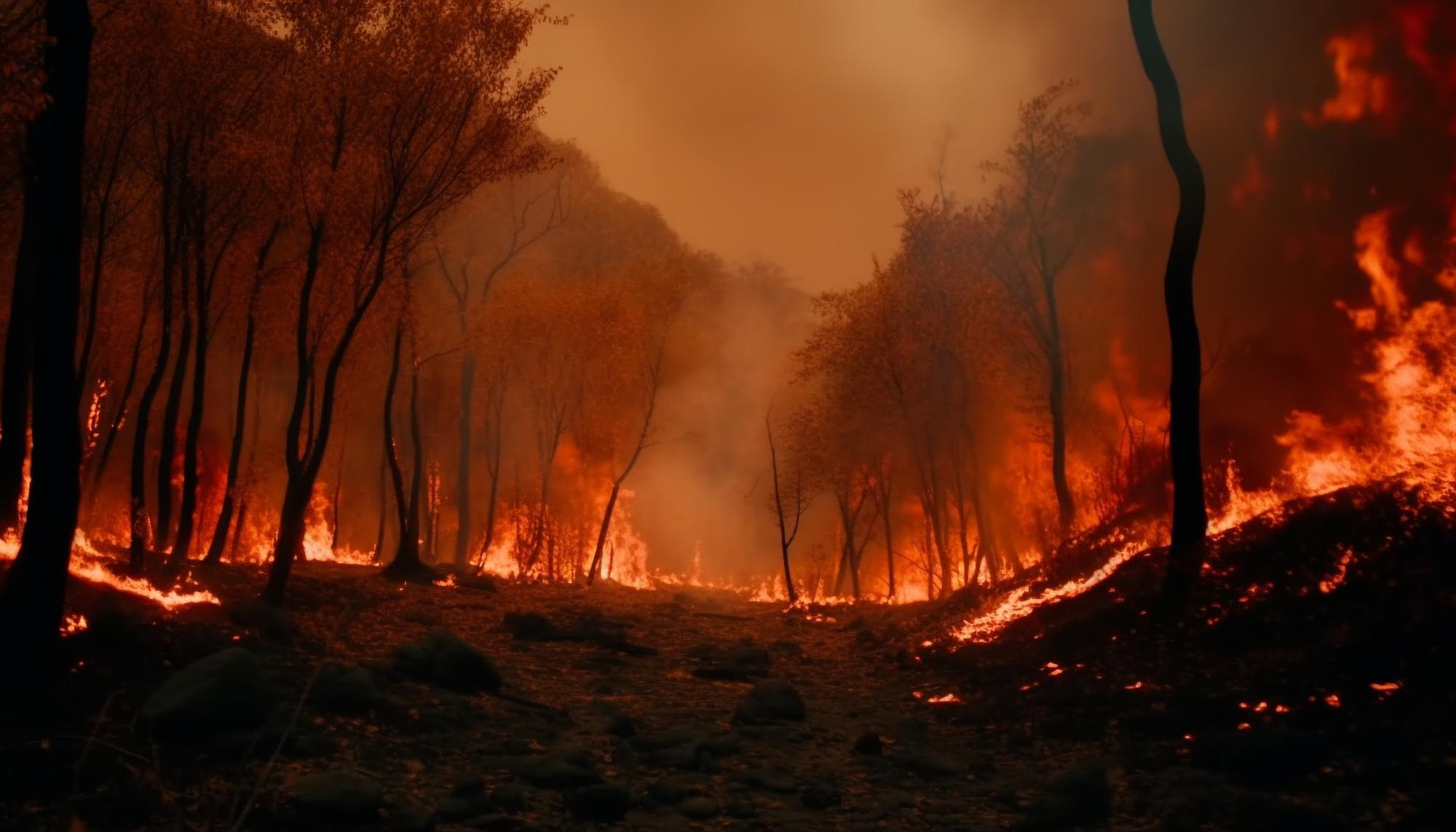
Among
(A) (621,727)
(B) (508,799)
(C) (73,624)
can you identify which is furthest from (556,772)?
(C) (73,624)

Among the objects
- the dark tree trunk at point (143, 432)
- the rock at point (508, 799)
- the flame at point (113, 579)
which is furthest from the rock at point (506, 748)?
the dark tree trunk at point (143, 432)

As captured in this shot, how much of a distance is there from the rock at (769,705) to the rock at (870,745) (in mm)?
1776

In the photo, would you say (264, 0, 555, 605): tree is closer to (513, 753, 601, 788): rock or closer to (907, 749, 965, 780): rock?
(513, 753, 601, 788): rock

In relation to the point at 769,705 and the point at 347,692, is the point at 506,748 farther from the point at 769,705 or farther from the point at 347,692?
the point at 769,705

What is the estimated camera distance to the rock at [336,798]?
24.8 feet

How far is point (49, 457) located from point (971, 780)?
10.5 meters

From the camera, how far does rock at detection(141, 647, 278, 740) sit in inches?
343

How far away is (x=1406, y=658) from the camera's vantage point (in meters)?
10.3

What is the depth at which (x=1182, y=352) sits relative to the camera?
15.0 meters

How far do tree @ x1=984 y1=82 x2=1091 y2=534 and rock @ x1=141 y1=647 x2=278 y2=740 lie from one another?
25471 millimetres

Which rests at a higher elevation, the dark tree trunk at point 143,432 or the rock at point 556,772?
the dark tree trunk at point 143,432

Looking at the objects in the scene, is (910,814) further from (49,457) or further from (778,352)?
(778,352)

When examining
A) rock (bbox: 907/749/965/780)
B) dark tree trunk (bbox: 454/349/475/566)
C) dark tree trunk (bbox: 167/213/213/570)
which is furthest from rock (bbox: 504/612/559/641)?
dark tree trunk (bbox: 454/349/475/566)

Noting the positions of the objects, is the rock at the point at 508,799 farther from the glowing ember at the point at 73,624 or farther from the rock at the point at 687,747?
the glowing ember at the point at 73,624
